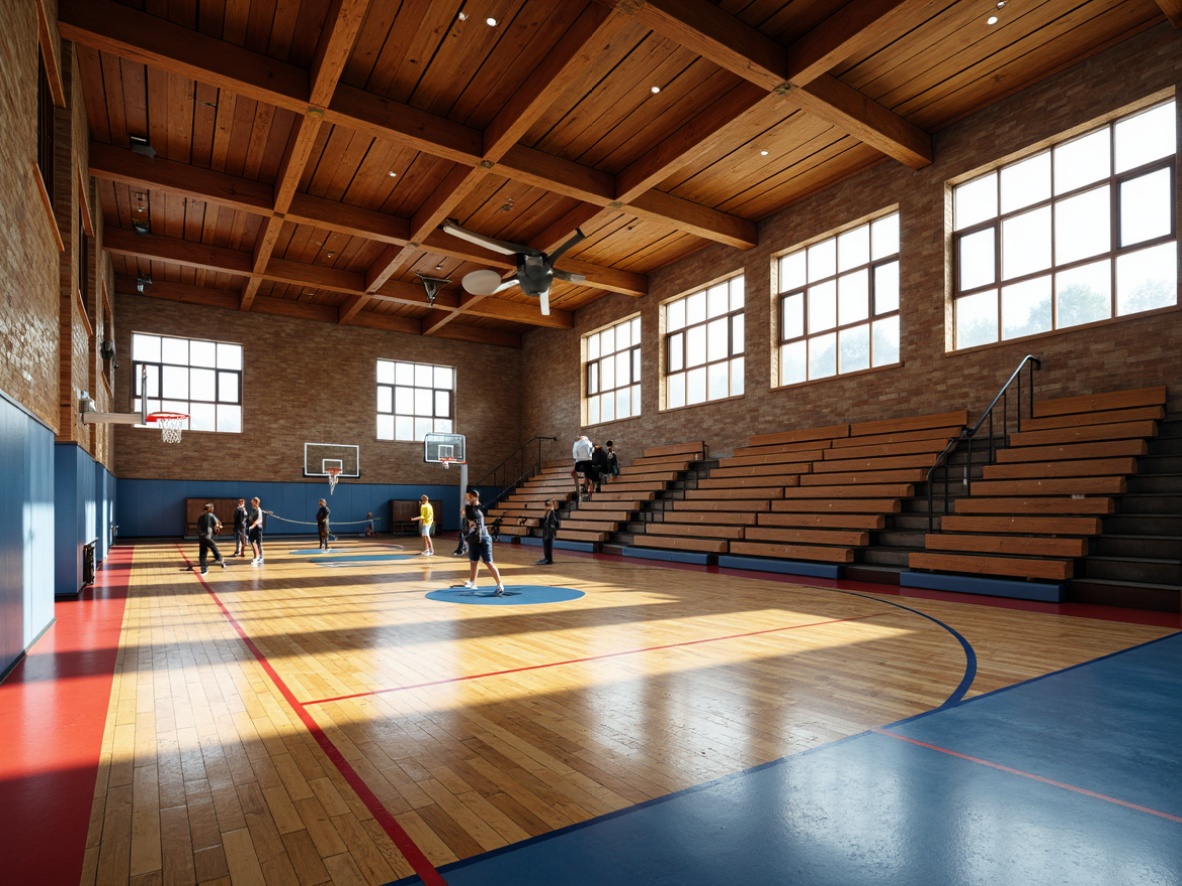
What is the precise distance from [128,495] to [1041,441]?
2078 centimetres

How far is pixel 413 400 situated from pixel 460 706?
19262mm

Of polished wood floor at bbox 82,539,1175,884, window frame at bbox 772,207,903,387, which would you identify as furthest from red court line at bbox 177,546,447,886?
window frame at bbox 772,207,903,387

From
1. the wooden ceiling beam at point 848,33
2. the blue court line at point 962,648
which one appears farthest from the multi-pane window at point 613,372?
the blue court line at point 962,648

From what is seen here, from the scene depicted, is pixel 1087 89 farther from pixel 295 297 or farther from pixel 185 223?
pixel 295 297

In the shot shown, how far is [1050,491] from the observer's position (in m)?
9.20

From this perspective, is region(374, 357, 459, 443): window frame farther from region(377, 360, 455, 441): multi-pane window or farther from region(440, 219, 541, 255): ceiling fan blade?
region(440, 219, 541, 255): ceiling fan blade

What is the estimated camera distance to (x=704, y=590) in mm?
9461

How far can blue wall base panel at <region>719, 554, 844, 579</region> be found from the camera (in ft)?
35.0

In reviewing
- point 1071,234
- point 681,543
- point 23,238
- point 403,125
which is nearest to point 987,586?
point 1071,234

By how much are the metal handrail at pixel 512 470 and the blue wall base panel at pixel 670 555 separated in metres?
8.85

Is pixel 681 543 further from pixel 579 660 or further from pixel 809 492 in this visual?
pixel 579 660

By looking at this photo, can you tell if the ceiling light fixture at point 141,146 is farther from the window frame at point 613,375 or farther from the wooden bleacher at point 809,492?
the window frame at point 613,375

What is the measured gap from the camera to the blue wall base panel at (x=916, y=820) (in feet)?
7.70

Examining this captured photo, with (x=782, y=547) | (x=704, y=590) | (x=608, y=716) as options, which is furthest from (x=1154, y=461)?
(x=608, y=716)
